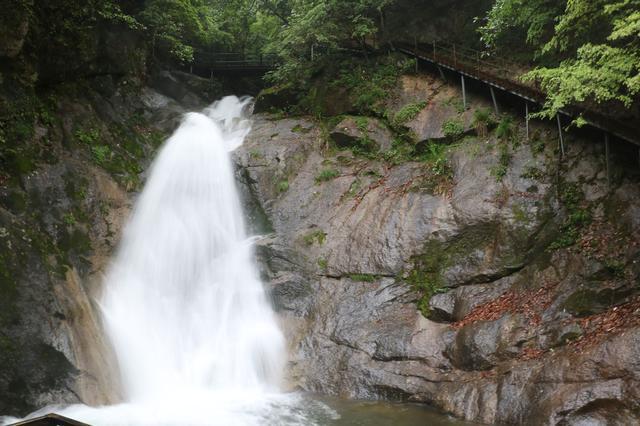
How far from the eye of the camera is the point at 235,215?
561 inches

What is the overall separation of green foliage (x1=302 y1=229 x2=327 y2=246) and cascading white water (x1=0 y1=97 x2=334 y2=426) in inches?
64.7

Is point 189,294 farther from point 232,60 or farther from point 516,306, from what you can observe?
point 232,60

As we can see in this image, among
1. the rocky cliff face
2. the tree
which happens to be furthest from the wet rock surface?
the rocky cliff face

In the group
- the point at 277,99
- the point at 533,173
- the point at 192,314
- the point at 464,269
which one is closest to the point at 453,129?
the point at 533,173

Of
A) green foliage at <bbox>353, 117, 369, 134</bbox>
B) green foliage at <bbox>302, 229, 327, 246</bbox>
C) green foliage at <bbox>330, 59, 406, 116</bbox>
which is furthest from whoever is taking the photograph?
green foliage at <bbox>330, 59, 406, 116</bbox>

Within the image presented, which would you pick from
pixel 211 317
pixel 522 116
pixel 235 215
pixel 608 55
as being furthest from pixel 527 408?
pixel 235 215

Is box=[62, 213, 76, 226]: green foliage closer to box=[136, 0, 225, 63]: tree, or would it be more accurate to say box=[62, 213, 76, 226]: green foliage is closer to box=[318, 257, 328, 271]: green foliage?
box=[318, 257, 328, 271]: green foliage

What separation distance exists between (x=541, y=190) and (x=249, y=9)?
792 inches

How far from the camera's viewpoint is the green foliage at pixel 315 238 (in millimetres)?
12820

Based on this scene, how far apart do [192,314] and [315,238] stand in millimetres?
3799

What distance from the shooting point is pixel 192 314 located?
38.5 feet

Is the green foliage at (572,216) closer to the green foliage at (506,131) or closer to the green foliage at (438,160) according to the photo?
the green foliage at (506,131)

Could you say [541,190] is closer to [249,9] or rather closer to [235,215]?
[235,215]

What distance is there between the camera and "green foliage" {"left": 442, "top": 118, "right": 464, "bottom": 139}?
14.0 m
